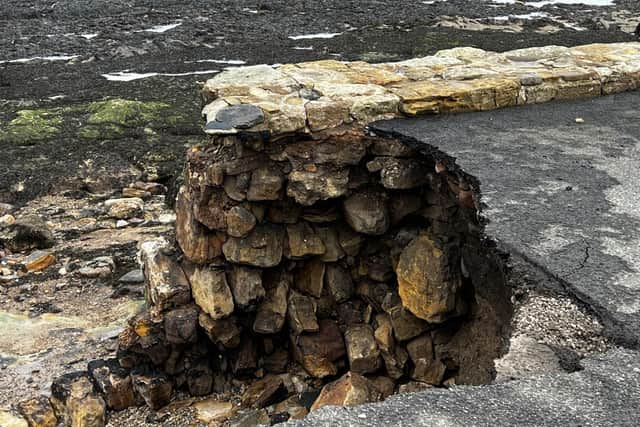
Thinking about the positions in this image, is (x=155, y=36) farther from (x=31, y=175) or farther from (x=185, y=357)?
(x=185, y=357)

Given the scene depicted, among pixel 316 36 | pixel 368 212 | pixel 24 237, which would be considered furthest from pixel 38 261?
pixel 316 36

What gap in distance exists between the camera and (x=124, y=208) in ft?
29.5

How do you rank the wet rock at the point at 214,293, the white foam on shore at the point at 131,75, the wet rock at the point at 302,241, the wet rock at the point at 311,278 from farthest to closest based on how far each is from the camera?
the white foam on shore at the point at 131,75 < the wet rock at the point at 311,278 < the wet rock at the point at 302,241 < the wet rock at the point at 214,293

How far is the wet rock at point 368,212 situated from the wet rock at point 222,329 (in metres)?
1.23

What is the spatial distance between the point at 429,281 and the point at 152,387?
90.3 inches

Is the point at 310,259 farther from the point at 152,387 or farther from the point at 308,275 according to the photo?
the point at 152,387

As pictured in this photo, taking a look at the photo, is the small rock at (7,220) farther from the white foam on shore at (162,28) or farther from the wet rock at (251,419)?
the white foam on shore at (162,28)

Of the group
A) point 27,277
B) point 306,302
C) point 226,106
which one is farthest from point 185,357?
point 27,277

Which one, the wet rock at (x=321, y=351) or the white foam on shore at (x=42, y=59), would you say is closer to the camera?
the wet rock at (x=321, y=351)

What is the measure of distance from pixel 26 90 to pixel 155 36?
5.70m

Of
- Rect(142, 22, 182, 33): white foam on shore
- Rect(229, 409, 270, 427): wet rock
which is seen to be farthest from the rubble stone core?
Rect(142, 22, 182, 33): white foam on shore

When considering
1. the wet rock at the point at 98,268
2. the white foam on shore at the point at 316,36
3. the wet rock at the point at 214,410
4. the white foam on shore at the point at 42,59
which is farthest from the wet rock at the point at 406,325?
the white foam on shore at the point at 316,36

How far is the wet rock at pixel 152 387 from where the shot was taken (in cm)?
564

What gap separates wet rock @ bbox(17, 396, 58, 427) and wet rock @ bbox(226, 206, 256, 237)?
1.96 metres
